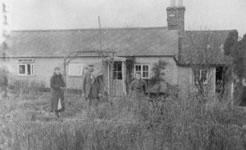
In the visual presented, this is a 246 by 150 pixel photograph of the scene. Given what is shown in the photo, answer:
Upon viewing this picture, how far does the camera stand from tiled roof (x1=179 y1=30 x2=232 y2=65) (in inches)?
245

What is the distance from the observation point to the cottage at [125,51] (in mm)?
6695

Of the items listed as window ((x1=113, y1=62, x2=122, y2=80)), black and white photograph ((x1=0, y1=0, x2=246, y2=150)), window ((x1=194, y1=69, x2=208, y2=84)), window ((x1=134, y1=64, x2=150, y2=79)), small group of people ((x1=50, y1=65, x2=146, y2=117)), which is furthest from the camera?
window ((x1=134, y1=64, x2=150, y2=79))

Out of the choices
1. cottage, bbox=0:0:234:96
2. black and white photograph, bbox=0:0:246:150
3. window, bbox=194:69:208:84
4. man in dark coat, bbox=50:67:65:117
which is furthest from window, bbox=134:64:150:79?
man in dark coat, bbox=50:67:65:117

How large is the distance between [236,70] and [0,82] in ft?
11.8

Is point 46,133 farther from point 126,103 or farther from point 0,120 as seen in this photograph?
point 126,103

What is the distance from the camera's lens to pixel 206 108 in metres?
3.21

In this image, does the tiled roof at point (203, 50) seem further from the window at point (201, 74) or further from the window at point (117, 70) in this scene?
the window at point (117, 70)

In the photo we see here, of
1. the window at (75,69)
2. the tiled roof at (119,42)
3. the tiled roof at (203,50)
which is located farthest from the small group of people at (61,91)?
the window at (75,69)

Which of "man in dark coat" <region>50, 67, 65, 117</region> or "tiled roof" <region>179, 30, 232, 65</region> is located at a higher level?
"tiled roof" <region>179, 30, 232, 65</region>

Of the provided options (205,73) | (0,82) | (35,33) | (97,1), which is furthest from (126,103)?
(35,33)

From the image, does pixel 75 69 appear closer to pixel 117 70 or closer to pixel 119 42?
pixel 117 70

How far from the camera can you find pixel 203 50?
6.20 metres

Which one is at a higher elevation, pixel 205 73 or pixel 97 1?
pixel 97 1

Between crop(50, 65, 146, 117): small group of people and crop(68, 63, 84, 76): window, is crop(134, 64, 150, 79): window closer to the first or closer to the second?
crop(68, 63, 84, 76): window
